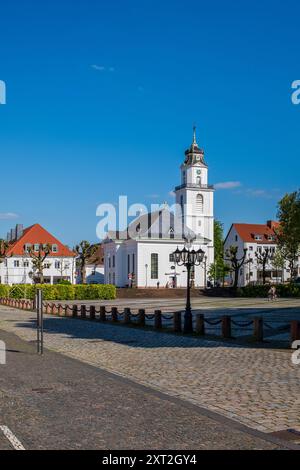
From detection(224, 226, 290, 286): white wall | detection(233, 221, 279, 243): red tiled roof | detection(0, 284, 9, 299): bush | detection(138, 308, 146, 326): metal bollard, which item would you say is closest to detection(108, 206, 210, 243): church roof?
detection(224, 226, 290, 286): white wall

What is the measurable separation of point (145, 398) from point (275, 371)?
3.94 meters

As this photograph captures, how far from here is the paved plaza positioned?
8872 millimetres

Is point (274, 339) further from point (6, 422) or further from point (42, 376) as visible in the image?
point (6, 422)

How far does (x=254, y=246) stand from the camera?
109 m

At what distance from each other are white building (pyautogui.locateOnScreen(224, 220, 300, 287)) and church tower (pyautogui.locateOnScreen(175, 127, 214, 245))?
46.3ft

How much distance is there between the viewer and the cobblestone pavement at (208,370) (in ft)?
29.2

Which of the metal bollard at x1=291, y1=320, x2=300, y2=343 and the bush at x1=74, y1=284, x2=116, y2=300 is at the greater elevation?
the metal bollard at x1=291, y1=320, x2=300, y2=343

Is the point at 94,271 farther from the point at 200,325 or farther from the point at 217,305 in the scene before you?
the point at 200,325

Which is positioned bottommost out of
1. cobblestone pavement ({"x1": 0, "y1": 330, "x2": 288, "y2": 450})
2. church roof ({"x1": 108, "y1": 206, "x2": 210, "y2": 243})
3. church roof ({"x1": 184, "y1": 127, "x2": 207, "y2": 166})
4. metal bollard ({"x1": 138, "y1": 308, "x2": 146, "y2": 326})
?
metal bollard ({"x1": 138, "y1": 308, "x2": 146, "y2": 326})

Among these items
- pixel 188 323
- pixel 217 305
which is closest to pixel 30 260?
pixel 217 305

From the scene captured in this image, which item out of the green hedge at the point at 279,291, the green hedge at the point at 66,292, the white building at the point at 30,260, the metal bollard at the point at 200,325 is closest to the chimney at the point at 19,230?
the white building at the point at 30,260

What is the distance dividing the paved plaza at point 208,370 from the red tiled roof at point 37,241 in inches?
2902

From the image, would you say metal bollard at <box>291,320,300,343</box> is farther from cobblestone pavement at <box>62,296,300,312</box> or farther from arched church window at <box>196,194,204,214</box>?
arched church window at <box>196,194,204,214</box>
